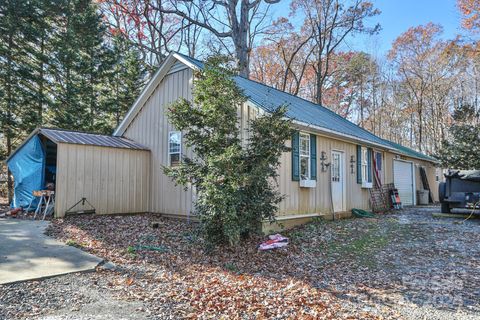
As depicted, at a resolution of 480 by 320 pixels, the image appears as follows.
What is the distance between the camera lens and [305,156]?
9133 mm

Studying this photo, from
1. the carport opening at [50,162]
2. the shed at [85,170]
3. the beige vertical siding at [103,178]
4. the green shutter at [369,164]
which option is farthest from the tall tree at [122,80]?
the green shutter at [369,164]

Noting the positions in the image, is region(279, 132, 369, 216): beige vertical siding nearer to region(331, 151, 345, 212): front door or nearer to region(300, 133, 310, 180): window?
region(331, 151, 345, 212): front door

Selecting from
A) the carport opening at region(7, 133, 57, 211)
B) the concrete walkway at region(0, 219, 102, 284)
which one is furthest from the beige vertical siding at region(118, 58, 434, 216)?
the concrete walkway at region(0, 219, 102, 284)

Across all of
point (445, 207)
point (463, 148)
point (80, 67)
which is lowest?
point (445, 207)

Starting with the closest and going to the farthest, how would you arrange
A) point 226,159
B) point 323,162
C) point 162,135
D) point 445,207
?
point 226,159 → point 323,162 → point 162,135 → point 445,207

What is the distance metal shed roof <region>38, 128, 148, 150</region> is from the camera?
28.5 ft

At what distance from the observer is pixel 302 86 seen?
23.7m

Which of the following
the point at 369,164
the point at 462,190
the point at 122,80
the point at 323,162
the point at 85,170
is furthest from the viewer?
the point at 122,80

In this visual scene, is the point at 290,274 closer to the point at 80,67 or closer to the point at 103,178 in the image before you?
the point at 103,178

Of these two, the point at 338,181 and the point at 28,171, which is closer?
the point at 28,171

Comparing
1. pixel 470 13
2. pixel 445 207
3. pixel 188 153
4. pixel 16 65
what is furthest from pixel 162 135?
pixel 470 13

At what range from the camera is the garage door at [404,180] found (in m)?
15.0

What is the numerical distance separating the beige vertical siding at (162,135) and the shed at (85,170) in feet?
1.04

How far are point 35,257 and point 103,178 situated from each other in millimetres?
4304
